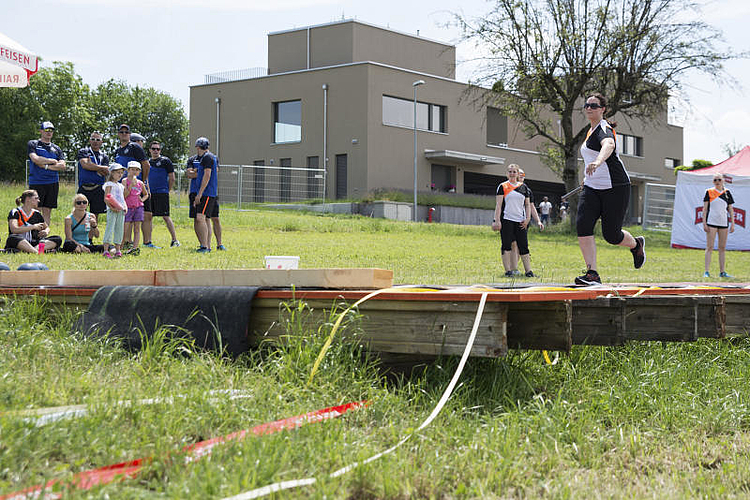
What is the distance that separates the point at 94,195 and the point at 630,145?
167ft

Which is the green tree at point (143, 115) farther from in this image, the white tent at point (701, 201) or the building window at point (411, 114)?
the white tent at point (701, 201)

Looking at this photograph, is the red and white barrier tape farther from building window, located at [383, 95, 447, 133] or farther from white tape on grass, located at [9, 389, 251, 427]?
building window, located at [383, 95, 447, 133]

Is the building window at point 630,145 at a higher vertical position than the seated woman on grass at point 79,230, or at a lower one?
higher

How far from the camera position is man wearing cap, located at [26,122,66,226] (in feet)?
39.4

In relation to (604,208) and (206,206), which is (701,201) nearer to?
(206,206)

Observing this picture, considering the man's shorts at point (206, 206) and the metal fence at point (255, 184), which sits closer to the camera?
the man's shorts at point (206, 206)

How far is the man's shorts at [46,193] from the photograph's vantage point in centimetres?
1238

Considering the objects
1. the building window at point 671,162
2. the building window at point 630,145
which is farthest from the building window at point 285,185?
the building window at point 671,162

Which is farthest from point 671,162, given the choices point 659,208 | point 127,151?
point 127,151

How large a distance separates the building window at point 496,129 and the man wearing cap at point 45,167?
3736 centimetres

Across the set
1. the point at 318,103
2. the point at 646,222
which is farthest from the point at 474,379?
the point at 318,103

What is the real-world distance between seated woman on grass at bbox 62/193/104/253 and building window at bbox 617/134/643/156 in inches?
1934

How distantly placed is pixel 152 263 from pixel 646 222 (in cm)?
2947

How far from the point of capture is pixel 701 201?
24438mm
